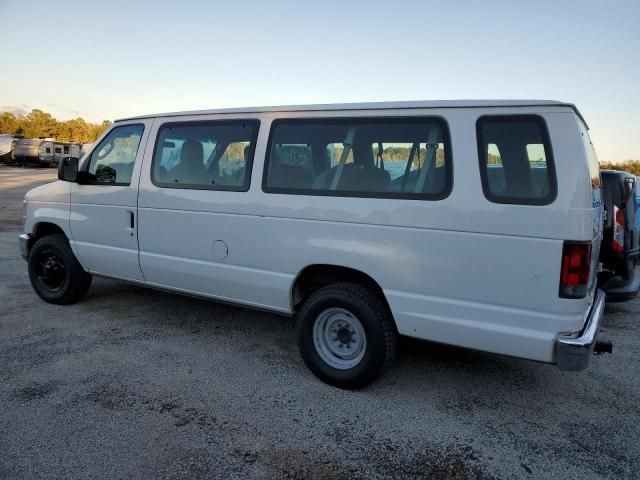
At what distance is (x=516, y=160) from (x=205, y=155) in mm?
2535

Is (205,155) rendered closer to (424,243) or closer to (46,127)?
(424,243)

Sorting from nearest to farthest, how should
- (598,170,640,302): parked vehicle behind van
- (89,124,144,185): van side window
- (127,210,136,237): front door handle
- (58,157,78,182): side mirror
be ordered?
(127,210,136,237): front door handle, (89,124,144,185): van side window, (58,157,78,182): side mirror, (598,170,640,302): parked vehicle behind van

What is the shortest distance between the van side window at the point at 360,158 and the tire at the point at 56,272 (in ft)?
8.88

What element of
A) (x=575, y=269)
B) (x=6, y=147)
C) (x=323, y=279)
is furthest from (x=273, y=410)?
(x=6, y=147)

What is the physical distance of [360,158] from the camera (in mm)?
3412

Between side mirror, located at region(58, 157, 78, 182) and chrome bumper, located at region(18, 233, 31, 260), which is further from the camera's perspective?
chrome bumper, located at region(18, 233, 31, 260)

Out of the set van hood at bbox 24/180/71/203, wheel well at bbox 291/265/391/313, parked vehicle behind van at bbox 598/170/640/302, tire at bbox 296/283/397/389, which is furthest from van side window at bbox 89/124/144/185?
parked vehicle behind van at bbox 598/170/640/302

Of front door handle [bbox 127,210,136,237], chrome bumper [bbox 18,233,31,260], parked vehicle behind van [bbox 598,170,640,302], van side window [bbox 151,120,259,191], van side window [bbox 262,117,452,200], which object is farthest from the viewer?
chrome bumper [bbox 18,233,31,260]

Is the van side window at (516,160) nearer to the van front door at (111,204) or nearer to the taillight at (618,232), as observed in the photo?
the taillight at (618,232)

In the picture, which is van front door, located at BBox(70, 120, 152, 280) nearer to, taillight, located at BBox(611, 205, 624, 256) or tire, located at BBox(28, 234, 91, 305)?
tire, located at BBox(28, 234, 91, 305)

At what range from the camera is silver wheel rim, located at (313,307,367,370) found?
3.50 m

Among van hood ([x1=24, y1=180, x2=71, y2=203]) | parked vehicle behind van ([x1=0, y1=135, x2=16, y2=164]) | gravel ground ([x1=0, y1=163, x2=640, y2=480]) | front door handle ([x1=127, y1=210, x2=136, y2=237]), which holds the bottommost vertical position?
gravel ground ([x1=0, y1=163, x2=640, y2=480])

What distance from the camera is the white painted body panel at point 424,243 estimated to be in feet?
9.05

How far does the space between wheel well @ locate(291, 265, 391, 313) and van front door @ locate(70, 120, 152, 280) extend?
1729 mm
